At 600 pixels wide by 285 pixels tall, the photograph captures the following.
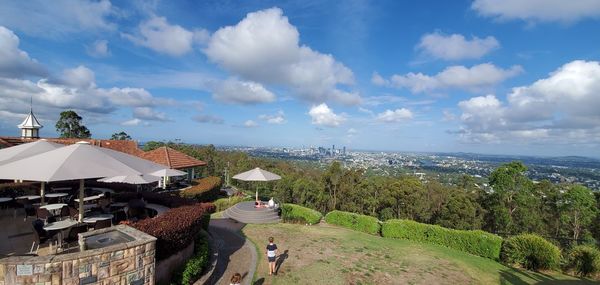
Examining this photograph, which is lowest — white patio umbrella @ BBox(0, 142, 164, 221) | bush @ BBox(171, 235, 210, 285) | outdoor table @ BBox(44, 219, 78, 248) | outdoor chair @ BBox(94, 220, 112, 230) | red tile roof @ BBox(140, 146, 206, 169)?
bush @ BBox(171, 235, 210, 285)

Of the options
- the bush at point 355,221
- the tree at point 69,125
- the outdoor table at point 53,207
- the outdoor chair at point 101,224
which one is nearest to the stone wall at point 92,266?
the outdoor chair at point 101,224

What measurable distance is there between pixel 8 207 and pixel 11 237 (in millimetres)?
4338

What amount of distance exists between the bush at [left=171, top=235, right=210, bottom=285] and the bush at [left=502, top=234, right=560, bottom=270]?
13.5 m

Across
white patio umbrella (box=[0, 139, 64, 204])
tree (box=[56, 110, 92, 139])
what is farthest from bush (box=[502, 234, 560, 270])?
tree (box=[56, 110, 92, 139])

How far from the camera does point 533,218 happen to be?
26547mm

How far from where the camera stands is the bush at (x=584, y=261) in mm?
12031

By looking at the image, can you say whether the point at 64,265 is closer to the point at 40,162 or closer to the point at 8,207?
the point at 40,162

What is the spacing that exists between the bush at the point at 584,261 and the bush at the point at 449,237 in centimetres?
260

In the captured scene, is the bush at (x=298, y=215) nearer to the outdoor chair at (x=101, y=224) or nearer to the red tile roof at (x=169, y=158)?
the outdoor chair at (x=101, y=224)

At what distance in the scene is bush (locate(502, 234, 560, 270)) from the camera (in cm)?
1247

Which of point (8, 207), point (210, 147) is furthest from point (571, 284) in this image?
point (210, 147)

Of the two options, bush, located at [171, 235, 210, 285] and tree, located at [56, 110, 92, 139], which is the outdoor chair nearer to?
bush, located at [171, 235, 210, 285]

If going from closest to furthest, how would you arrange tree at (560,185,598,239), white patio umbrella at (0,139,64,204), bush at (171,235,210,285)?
1. bush at (171,235,210,285)
2. white patio umbrella at (0,139,64,204)
3. tree at (560,185,598,239)

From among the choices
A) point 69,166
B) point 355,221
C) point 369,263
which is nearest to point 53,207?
point 69,166
